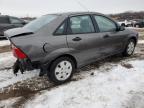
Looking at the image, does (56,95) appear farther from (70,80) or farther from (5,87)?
(5,87)

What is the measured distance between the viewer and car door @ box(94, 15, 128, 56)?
5.32 m

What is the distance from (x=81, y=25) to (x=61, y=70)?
1.26m

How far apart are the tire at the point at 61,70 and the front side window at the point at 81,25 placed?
723 mm

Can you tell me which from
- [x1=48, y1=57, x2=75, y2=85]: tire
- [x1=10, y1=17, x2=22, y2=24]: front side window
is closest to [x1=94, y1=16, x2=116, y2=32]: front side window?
[x1=48, y1=57, x2=75, y2=85]: tire

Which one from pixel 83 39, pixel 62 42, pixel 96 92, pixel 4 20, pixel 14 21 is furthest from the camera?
Answer: pixel 14 21

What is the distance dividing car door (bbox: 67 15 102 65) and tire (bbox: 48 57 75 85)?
0.29m

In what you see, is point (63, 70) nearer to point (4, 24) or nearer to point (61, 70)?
point (61, 70)

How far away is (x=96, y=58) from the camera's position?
5.33 metres

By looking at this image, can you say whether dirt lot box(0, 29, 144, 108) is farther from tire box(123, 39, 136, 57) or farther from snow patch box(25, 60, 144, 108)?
tire box(123, 39, 136, 57)

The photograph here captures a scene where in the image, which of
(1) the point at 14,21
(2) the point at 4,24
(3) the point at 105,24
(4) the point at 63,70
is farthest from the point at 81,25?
(1) the point at 14,21

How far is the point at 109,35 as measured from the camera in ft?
18.0

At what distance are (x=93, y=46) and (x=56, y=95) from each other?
5.59 feet

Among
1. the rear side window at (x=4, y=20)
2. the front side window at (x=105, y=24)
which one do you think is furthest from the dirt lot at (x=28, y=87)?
the rear side window at (x=4, y=20)

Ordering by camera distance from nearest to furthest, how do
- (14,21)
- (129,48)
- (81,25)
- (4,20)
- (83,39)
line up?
(83,39) → (81,25) → (129,48) → (4,20) → (14,21)
